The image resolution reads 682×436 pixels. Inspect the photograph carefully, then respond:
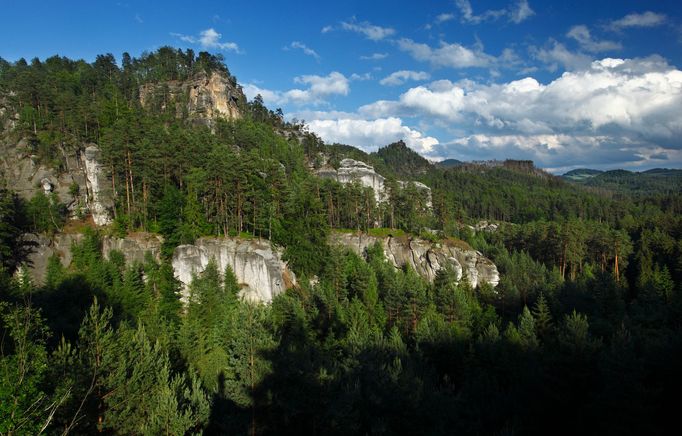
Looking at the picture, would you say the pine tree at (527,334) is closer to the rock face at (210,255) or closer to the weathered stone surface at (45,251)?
the rock face at (210,255)

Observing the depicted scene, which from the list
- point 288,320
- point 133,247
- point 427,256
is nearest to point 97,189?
point 133,247

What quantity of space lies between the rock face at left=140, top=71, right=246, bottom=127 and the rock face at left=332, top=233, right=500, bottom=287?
4971 cm

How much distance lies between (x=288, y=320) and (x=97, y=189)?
3416 cm

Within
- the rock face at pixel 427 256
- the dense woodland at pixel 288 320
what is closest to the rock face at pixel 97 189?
the dense woodland at pixel 288 320

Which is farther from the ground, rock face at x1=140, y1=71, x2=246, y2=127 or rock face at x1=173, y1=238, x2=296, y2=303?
rock face at x1=140, y1=71, x2=246, y2=127

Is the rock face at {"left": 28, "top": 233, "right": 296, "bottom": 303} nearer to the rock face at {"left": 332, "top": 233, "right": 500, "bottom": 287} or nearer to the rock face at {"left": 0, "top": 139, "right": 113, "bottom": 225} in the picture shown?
the rock face at {"left": 0, "top": 139, "right": 113, "bottom": 225}

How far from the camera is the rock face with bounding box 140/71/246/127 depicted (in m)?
90.1

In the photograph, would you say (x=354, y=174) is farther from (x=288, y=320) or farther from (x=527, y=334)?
(x=527, y=334)

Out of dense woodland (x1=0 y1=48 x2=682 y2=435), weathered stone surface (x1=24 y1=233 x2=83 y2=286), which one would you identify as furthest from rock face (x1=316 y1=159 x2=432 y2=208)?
weathered stone surface (x1=24 y1=233 x2=83 y2=286)

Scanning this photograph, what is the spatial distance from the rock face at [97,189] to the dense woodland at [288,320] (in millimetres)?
2152

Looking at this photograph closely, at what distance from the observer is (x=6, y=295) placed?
2955 cm

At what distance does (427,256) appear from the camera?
6081 centimetres

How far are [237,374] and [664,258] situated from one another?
8149 cm

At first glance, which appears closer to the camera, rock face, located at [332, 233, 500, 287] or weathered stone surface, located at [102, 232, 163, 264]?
weathered stone surface, located at [102, 232, 163, 264]
